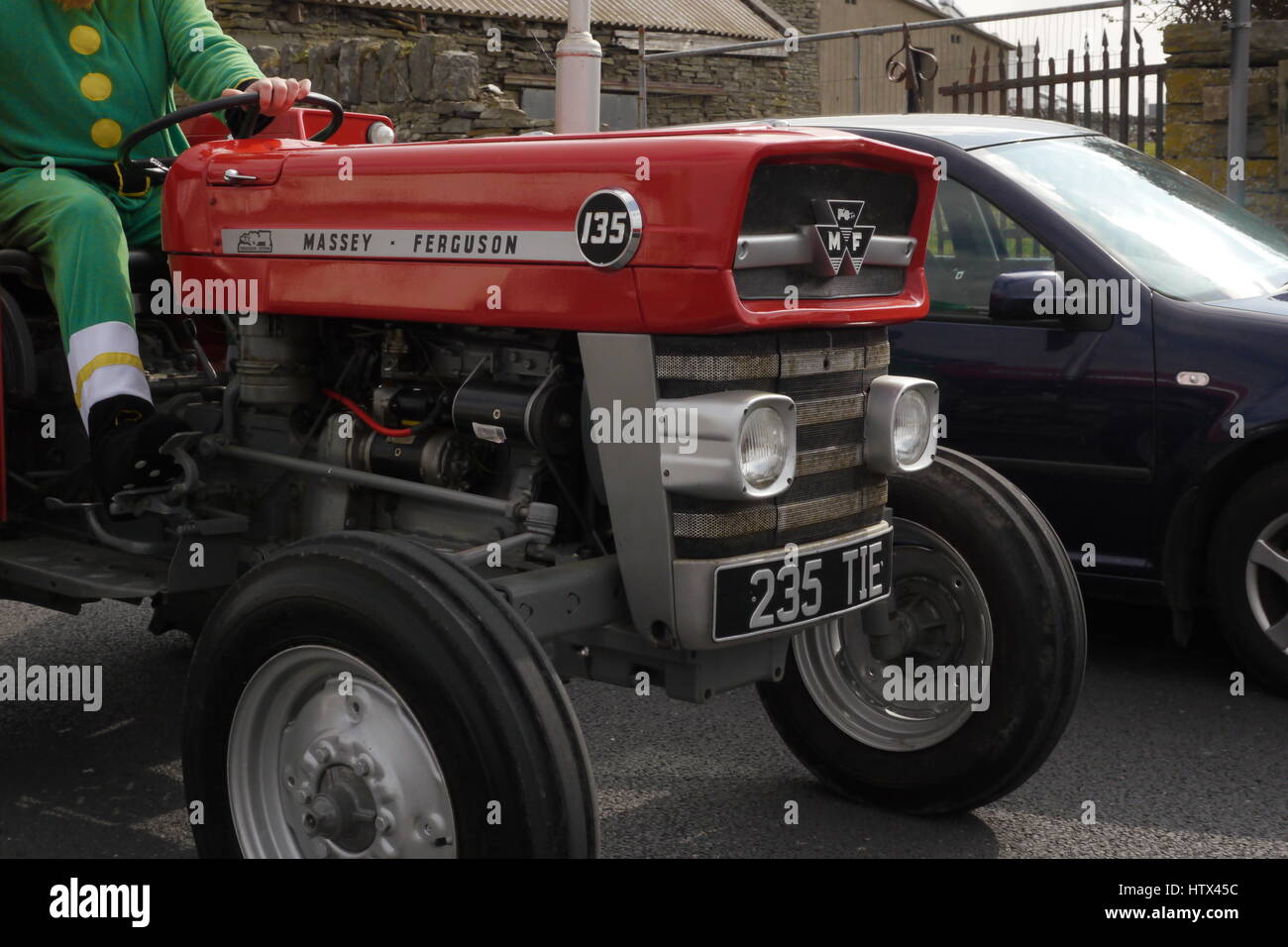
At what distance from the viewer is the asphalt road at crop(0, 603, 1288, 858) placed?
3.78 meters

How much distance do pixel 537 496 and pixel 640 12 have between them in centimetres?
1971

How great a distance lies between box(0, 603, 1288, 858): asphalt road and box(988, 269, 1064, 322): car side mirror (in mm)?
1211

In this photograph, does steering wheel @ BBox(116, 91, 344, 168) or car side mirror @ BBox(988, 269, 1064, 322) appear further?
car side mirror @ BBox(988, 269, 1064, 322)

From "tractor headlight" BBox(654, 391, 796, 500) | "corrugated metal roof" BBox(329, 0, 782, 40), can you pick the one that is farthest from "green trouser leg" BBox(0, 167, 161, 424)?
"corrugated metal roof" BBox(329, 0, 782, 40)

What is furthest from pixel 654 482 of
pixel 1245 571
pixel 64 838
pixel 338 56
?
pixel 338 56

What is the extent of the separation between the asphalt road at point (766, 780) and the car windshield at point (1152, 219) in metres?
1.27

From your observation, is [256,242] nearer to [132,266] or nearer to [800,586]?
[132,266]

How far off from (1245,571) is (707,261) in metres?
2.61

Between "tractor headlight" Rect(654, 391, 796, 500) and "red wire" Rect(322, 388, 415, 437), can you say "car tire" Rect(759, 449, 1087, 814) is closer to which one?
"tractor headlight" Rect(654, 391, 796, 500)

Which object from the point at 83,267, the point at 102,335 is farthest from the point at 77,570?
the point at 83,267

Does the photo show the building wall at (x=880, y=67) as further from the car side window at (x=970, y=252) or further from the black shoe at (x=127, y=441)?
the black shoe at (x=127, y=441)

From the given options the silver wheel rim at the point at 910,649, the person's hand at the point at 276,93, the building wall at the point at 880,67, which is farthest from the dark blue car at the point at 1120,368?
the building wall at the point at 880,67

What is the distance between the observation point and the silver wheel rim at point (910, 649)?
384 cm
